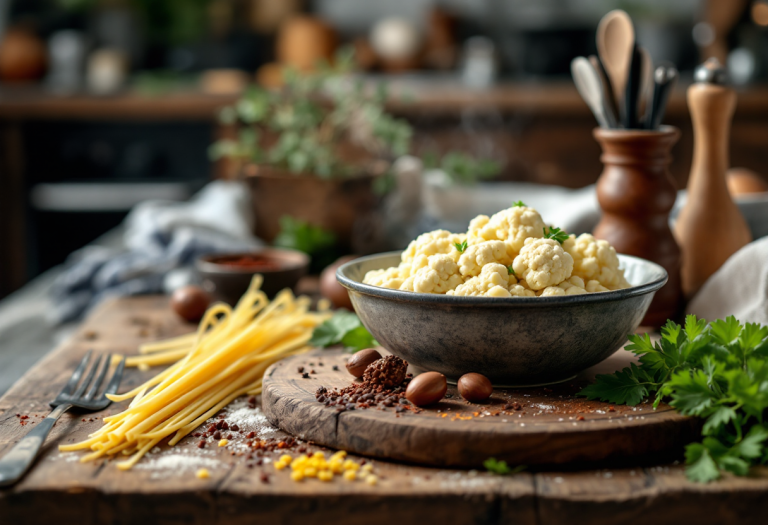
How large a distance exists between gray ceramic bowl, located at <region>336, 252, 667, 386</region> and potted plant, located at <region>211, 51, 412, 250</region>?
954mm

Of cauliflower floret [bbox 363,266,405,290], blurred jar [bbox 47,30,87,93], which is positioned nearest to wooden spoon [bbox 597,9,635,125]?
cauliflower floret [bbox 363,266,405,290]

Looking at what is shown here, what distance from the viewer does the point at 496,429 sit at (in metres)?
0.82

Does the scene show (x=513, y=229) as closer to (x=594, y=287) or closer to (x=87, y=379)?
(x=594, y=287)

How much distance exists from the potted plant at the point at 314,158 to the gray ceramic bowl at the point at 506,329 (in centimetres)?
95

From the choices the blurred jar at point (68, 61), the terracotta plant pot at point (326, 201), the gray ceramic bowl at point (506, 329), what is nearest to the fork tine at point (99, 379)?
the gray ceramic bowl at point (506, 329)

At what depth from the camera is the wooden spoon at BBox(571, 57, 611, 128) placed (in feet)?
4.03

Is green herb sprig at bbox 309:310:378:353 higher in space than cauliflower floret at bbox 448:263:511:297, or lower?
lower

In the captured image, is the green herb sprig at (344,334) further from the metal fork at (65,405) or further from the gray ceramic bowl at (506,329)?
the metal fork at (65,405)

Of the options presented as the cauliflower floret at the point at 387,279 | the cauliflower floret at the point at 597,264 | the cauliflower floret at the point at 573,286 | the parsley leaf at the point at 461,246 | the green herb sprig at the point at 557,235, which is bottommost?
the cauliflower floret at the point at 387,279

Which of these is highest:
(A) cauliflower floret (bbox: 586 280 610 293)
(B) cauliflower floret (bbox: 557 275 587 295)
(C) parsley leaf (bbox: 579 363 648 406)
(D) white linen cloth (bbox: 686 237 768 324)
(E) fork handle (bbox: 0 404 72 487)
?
(B) cauliflower floret (bbox: 557 275 587 295)

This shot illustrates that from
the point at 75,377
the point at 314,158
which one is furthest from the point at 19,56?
the point at 75,377

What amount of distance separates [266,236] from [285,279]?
0.50 meters

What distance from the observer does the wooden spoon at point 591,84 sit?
48.3 inches

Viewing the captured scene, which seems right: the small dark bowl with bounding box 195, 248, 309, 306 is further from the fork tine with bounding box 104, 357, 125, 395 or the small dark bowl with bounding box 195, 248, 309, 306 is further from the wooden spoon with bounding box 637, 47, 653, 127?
the wooden spoon with bounding box 637, 47, 653, 127
